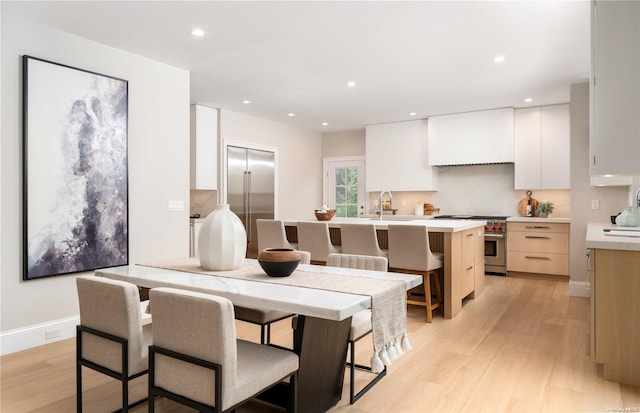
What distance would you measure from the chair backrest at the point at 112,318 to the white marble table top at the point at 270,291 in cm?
25

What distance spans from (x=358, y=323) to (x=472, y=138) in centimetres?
495

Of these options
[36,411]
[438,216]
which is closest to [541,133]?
[438,216]

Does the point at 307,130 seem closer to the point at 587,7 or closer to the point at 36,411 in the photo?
the point at 587,7

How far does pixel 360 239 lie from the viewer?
4176mm

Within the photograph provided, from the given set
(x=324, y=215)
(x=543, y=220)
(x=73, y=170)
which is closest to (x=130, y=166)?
(x=73, y=170)

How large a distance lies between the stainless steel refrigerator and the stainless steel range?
3.44 metres

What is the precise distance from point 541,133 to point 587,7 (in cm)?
338

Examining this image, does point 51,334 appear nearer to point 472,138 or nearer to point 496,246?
point 496,246

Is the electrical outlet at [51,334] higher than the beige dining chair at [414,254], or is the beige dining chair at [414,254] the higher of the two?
the beige dining chair at [414,254]

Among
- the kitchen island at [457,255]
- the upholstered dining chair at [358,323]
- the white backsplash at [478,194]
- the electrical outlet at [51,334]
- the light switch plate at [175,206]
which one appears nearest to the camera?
the upholstered dining chair at [358,323]

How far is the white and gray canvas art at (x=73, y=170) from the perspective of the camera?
10.7 ft

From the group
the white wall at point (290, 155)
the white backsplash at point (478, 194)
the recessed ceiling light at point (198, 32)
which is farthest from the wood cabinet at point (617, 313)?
the white wall at point (290, 155)

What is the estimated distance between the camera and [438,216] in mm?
6906

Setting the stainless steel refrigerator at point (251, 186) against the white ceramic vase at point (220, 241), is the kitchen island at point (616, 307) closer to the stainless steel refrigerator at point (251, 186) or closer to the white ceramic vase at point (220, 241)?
the white ceramic vase at point (220, 241)
